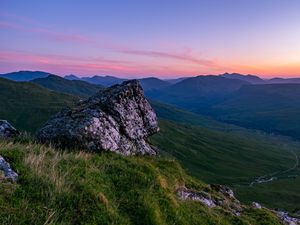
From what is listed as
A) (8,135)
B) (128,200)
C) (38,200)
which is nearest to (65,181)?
(38,200)

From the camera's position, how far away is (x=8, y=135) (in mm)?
22531

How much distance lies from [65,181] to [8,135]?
11.8 metres

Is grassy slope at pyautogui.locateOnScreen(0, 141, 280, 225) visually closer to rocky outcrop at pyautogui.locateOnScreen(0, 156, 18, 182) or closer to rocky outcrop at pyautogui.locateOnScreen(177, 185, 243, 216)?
rocky outcrop at pyautogui.locateOnScreen(0, 156, 18, 182)

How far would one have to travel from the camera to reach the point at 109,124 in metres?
23.0

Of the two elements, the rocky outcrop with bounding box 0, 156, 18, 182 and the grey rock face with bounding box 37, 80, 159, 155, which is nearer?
the rocky outcrop with bounding box 0, 156, 18, 182

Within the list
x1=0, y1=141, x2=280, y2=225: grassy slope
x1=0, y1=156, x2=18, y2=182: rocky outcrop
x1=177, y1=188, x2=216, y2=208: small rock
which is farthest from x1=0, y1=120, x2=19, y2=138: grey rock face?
x1=177, y1=188, x2=216, y2=208: small rock

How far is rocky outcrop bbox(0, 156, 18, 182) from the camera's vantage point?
11.8 meters

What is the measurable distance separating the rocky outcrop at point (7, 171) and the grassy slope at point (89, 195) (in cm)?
22

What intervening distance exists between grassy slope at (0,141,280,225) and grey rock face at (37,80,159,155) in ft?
10.1

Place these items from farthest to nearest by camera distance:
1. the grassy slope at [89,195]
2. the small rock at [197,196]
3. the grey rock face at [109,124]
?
the grey rock face at [109,124]
the small rock at [197,196]
the grassy slope at [89,195]

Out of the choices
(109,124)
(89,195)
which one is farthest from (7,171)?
(109,124)

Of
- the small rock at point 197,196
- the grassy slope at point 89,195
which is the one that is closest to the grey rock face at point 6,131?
the grassy slope at point 89,195

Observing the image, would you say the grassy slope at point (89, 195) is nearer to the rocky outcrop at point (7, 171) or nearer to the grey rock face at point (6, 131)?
the rocky outcrop at point (7, 171)

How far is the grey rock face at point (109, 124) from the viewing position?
2070 centimetres
